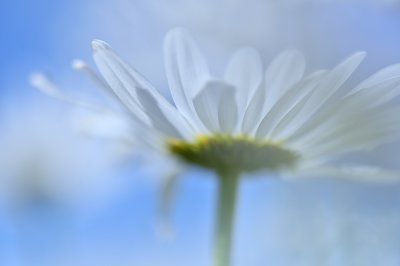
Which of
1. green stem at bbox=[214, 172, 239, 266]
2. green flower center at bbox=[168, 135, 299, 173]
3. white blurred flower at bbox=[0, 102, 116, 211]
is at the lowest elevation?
green stem at bbox=[214, 172, 239, 266]

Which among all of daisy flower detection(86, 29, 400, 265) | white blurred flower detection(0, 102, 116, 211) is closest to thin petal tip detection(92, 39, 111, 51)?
daisy flower detection(86, 29, 400, 265)

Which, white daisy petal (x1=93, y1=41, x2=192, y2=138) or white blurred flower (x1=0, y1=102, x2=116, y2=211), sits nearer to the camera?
white daisy petal (x1=93, y1=41, x2=192, y2=138)

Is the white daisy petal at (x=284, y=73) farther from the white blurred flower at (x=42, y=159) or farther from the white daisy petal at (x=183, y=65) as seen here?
the white blurred flower at (x=42, y=159)

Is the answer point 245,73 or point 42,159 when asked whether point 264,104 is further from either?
point 42,159

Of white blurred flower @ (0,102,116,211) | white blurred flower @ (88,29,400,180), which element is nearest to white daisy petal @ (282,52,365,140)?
white blurred flower @ (88,29,400,180)

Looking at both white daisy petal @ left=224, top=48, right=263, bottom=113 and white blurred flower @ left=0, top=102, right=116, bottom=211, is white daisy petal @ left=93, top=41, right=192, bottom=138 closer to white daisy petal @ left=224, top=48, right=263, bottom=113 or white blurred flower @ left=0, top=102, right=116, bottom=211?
white daisy petal @ left=224, top=48, right=263, bottom=113

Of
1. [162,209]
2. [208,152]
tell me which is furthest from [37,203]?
[208,152]

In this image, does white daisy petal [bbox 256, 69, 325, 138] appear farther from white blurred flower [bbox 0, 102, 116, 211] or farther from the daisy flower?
white blurred flower [bbox 0, 102, 116, 211]

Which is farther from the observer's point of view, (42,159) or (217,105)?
(42,159)

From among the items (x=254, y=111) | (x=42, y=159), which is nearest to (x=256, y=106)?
(x=254, y=111)

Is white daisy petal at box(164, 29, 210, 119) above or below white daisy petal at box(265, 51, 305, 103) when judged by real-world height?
above
